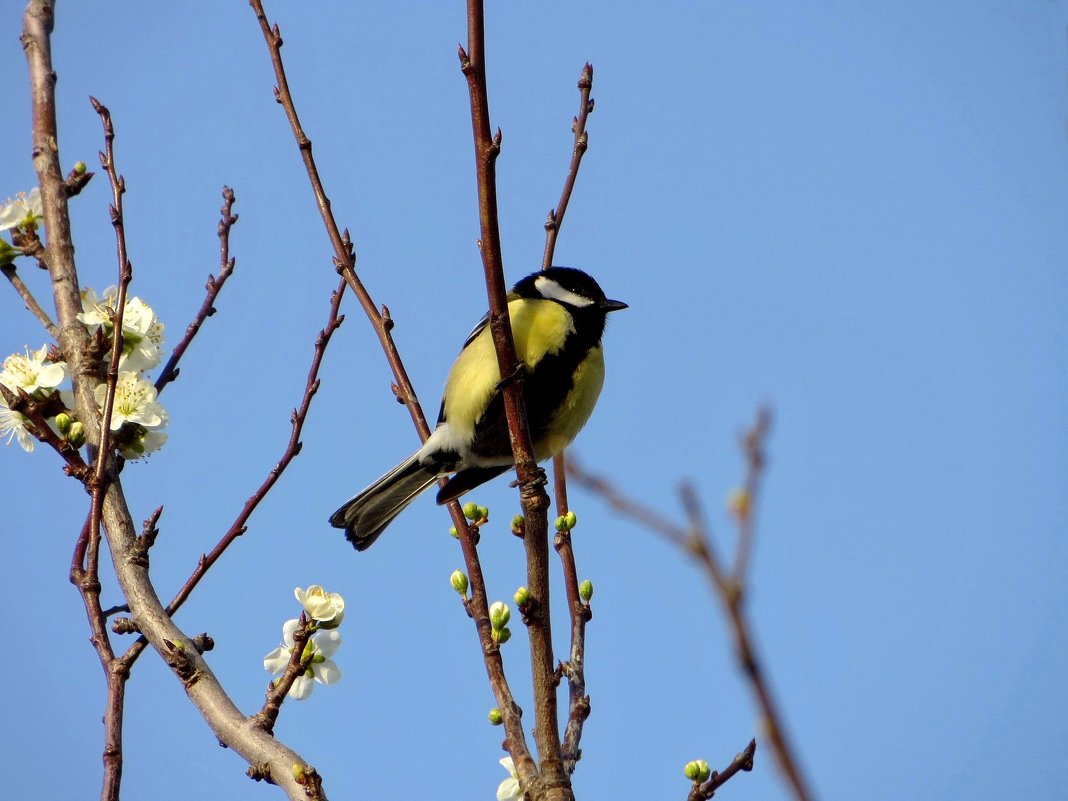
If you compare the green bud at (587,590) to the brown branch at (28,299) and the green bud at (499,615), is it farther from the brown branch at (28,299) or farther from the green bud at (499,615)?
the brown branch at (28,299)

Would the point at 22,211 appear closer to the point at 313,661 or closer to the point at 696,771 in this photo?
the point at 313,661

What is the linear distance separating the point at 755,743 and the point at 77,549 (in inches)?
61.8

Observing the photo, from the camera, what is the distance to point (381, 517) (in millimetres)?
4176

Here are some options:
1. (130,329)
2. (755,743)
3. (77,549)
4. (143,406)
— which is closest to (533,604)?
(755,743)

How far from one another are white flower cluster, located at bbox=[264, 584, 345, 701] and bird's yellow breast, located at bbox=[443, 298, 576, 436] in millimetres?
1401

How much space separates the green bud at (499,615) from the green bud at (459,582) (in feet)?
0.24

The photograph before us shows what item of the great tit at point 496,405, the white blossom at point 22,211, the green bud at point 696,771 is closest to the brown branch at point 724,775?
the green bud at point 696,771

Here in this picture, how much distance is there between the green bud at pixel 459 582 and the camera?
2369 millimetres

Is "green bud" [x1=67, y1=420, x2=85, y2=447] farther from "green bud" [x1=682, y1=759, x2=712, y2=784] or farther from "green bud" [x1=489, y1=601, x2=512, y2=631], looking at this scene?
"green bud" [x1=682, y1=759, x2=712, y2=784]

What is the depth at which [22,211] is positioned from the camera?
2.89 m

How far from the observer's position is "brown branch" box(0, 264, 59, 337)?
8.94 feet

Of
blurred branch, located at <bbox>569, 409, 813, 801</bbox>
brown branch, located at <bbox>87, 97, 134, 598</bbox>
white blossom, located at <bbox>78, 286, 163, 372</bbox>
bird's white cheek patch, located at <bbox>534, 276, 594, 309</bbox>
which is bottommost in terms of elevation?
blurred branch, located at <bbox>569, 409, 813, 801</bbox>

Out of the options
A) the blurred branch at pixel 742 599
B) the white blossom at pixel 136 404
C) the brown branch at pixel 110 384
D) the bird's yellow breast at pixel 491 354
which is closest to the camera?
the blurred branch at pixel 742 599

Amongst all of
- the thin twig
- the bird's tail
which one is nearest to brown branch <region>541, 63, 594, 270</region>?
the thin twig
